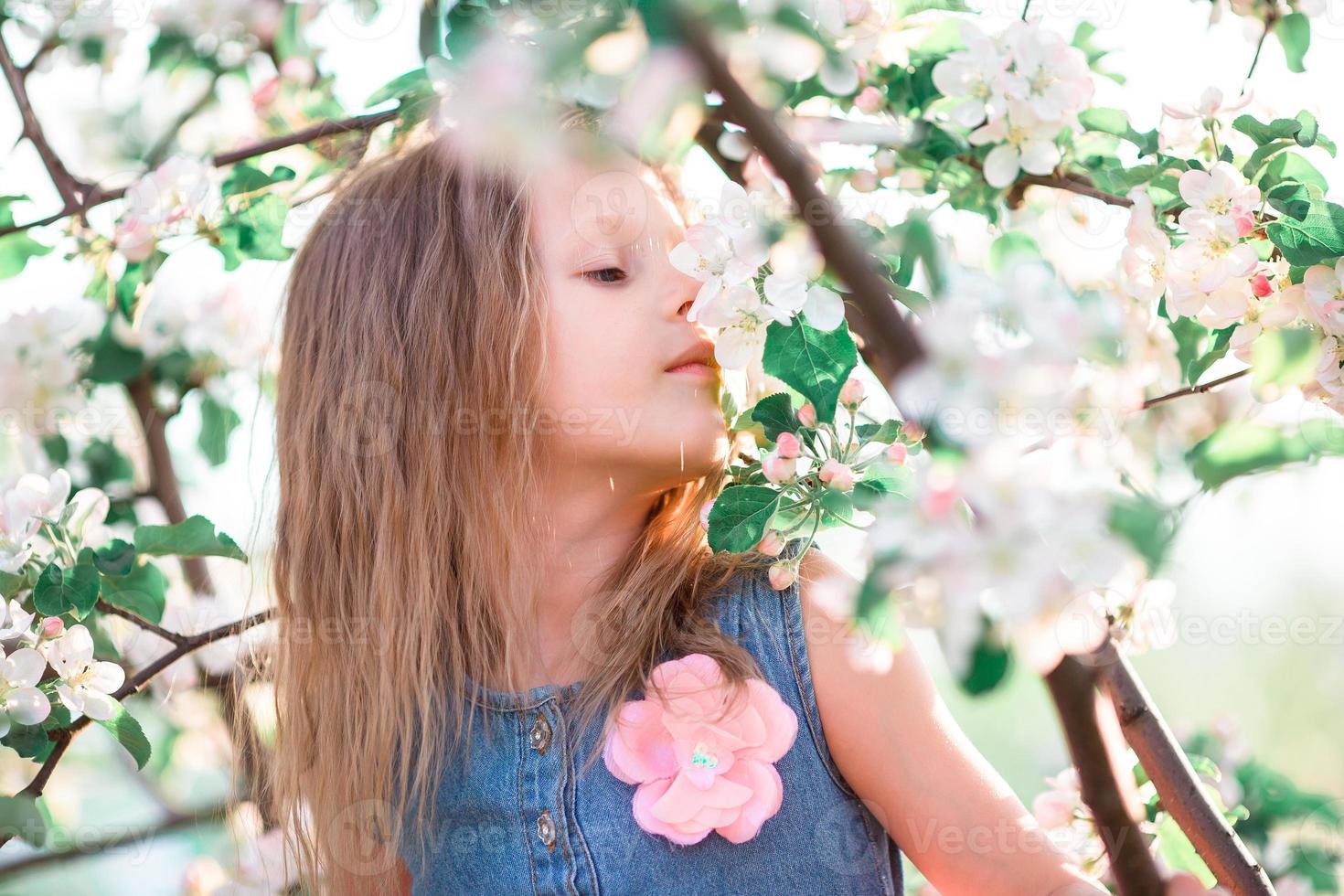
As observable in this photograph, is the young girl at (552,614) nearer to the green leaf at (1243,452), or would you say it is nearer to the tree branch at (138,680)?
the tree branch at (138,680)

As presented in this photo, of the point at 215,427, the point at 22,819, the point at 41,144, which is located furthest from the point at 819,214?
the point at 215,427

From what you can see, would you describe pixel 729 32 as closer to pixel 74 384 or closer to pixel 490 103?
pixel 490 103

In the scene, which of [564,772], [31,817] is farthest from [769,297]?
[31,817]

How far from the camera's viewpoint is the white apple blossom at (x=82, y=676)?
1115 millimetres

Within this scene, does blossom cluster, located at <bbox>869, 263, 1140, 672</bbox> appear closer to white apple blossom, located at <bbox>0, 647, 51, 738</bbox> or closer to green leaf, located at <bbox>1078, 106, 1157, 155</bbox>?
green leaf, located at <bbox>1078, 106, 1157, 155</bbox>

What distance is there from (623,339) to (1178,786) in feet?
2.13

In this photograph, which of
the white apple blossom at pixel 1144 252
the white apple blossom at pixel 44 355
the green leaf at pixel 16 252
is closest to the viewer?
the white apple blossom at pixel 1144 252

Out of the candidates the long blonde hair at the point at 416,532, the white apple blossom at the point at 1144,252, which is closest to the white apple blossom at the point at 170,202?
the long blonde hair at the point at 416,532

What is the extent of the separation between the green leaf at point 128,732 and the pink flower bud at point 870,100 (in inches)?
36.6

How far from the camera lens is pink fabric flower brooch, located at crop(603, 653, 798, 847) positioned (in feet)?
3.67

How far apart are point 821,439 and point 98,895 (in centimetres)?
252

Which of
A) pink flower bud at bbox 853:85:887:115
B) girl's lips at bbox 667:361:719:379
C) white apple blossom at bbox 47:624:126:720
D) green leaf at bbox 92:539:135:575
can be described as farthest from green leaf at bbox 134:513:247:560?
pink flower bud at bbox 853:85:887:115

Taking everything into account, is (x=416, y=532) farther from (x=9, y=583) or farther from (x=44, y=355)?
(x=44, y=355)

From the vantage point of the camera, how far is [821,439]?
0.93m
